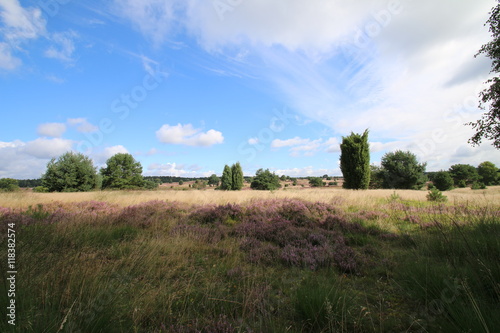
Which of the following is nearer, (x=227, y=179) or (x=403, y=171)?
(x=403, y=171)

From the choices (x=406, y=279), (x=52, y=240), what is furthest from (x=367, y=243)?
(x=52, y=240)

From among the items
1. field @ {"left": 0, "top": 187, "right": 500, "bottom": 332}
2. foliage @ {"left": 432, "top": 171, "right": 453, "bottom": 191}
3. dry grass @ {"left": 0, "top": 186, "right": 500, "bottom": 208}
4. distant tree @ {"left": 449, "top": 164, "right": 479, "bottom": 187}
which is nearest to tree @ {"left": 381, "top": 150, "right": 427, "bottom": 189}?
foliage @ {"left": 432, "top": 171, "right": 453, "bottom": 191}

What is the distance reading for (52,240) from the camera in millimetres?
4289

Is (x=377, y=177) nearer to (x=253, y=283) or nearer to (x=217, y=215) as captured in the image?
(x=217, y=215)

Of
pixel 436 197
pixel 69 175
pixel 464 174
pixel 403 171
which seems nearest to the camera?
pixel 436 197

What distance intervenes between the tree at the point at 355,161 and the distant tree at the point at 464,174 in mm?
56311

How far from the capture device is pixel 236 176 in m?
50.2

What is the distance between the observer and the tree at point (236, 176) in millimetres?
50156

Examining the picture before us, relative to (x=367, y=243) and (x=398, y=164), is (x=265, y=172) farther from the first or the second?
(x=367, y=243)

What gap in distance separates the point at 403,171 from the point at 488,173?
4805 centimetres

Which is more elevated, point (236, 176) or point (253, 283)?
point (236, 176)

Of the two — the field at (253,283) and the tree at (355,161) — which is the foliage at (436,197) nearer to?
the field at (253,283)

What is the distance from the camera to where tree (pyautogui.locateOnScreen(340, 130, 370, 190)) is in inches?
1049

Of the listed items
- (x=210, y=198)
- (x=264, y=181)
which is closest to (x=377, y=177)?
(x=264, y=181)
